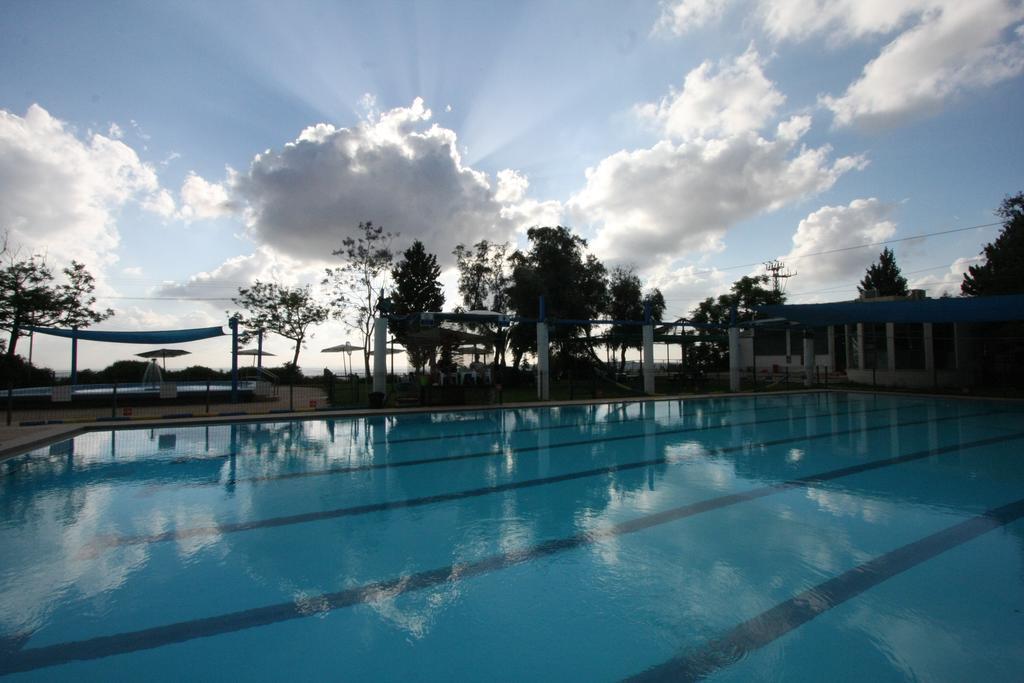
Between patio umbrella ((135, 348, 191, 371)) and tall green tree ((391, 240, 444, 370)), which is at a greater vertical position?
tall green tree ((391, 240, 444, 370))

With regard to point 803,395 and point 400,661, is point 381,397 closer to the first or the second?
point 400,661

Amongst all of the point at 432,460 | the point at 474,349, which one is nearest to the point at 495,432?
the point at 432,460

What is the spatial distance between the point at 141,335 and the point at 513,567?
53.0ft

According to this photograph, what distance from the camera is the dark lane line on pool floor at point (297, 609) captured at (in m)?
2.77

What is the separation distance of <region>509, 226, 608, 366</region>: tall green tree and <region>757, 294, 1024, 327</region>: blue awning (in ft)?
31.2

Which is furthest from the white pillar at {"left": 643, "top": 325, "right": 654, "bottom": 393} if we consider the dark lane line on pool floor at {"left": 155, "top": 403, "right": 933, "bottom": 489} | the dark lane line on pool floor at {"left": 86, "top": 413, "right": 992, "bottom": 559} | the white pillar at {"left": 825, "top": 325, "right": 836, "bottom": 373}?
the white pillar at {"left": 825, "top": 325, "right": 836, "bottom": 373}

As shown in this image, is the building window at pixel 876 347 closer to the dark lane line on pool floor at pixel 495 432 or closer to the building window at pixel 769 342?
the building window at pixel 769 342

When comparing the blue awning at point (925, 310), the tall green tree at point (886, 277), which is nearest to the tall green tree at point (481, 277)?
the blue awning at point (925, 310)

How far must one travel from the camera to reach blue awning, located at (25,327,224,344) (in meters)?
14.6

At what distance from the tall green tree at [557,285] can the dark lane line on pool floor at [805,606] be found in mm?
20734

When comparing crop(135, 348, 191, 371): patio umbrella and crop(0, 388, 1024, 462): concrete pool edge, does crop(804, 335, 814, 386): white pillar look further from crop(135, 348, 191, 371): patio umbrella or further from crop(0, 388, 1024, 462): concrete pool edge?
crop(135, 348, 191, 371): patio umbrella

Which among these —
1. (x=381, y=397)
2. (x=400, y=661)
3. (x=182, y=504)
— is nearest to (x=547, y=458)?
(x=182, y=504)

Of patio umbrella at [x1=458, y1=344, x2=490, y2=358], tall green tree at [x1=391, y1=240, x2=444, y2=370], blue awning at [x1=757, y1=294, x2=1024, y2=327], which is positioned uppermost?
tall green tree at [x1=391, y1=240, x2=444, y2=370]

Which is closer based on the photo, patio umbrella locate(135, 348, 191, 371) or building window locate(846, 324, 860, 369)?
patio umbrella locate(135, 348, 191, 371)
